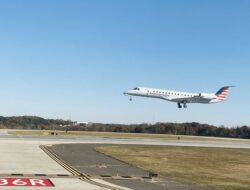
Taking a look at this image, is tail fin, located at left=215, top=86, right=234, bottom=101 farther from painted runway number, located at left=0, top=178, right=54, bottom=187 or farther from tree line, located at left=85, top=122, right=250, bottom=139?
painted runway number, located at left=0, top=178, right=54, bottom=187

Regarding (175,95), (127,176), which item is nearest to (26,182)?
(127,176)

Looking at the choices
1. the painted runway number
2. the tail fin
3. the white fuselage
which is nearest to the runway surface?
the painted runway number

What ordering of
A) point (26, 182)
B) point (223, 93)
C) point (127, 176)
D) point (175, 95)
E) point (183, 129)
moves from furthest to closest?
point (183, 129)
point (223, 93)
point (175, 95)
point (127, 176)
point (26, 182)

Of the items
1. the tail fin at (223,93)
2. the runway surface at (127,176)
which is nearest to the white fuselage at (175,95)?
the tail fin at (223,93)

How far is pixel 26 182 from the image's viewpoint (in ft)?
92.5

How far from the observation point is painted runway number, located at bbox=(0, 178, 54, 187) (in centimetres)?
2711

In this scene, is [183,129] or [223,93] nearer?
[223,93]

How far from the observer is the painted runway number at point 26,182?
27.1 metres

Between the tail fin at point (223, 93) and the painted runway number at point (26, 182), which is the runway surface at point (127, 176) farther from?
the tail fin at point (223, 93)

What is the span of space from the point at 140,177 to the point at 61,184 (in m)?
8.10

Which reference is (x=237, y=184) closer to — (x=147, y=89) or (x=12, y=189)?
(x=12, y=189)

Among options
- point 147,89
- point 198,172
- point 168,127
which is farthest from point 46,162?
point 168,127

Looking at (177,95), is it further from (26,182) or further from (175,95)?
(26,182)

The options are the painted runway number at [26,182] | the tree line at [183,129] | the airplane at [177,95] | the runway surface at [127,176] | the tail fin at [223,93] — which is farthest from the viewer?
the tree line at [183,129]
